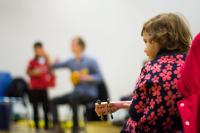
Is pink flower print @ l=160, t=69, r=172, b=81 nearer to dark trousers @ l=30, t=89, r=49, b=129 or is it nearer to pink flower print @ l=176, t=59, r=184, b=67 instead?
pink flower print @ l=176, t=59, r=184, b=67

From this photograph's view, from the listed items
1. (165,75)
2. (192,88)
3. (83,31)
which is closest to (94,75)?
(83,31)

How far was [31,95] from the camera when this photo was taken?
6230mm

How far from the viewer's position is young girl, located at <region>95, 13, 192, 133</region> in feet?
5.24

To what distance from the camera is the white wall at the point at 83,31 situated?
6.08 meters

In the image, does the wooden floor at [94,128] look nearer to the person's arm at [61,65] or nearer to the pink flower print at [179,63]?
the person's arm at [61,65]

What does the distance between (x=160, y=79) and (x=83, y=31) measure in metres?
4.97

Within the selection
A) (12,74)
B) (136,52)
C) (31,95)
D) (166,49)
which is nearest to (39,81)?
(31,95)

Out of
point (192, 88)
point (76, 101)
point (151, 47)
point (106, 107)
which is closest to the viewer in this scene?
point (192, 88)

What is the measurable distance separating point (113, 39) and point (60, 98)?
1.25 meters

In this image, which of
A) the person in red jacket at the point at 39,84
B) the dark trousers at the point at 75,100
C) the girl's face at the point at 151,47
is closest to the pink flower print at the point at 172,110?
the girl's face at the point at 151,47

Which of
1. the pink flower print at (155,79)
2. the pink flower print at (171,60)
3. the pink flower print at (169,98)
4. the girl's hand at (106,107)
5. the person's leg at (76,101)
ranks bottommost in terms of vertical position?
the person's leg at (76,101)

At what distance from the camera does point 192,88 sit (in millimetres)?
1364

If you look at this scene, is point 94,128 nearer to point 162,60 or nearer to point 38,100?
point 38,100

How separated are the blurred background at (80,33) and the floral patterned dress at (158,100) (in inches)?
157
